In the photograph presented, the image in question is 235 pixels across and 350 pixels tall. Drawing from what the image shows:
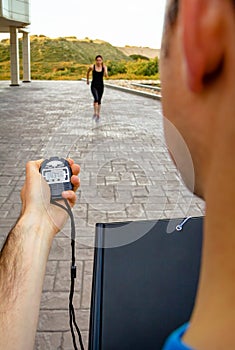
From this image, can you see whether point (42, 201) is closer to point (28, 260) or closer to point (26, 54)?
point (28, 260)

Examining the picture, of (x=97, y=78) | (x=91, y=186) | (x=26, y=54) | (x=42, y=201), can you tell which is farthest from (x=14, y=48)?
(x=42, y=201)

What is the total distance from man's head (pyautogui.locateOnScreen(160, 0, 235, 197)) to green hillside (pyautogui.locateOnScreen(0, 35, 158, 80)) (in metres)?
20.5

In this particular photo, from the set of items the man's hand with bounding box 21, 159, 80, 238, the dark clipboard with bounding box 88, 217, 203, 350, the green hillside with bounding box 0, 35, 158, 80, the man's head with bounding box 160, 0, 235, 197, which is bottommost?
the green hillside with bounding box 0, 35, 158, 80

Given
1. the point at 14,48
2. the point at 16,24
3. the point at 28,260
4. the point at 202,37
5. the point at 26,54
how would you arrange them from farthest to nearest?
the point at 26,54, the point at 14,48, the point at 16,24, the point at 28,260, the point at 202,37

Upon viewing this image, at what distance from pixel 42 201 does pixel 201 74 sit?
3.17ft

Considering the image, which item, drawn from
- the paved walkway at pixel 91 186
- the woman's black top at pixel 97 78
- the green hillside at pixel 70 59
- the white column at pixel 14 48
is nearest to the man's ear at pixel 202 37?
the paved walkway at pixel 91 186

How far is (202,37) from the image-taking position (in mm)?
267

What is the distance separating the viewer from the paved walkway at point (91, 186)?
1.16 meters

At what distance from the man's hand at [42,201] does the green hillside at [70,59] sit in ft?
64.5

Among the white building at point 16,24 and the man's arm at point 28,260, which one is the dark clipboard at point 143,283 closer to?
the man's arm at point 28,260

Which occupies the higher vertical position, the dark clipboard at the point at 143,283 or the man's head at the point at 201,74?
the man's head at the point at 201,74

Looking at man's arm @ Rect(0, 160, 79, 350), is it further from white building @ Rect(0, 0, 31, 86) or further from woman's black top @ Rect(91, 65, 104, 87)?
white building @ Rect(0, 0, 31, 86)

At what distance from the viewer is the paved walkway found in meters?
1.16

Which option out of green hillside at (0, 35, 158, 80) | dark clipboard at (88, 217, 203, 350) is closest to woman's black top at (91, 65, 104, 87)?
dark clipboard at (88, 217, 203, 350)
